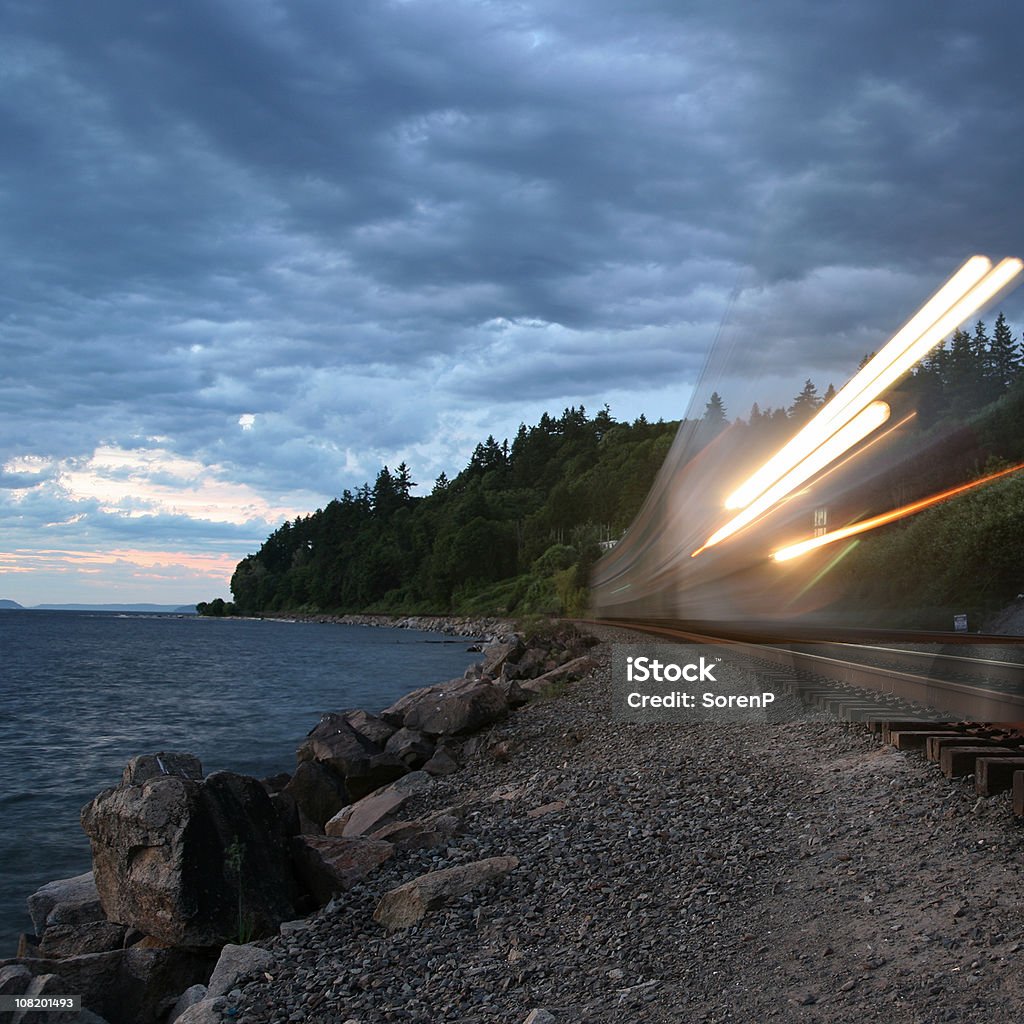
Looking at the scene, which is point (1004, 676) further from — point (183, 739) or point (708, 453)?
point (183, 739)

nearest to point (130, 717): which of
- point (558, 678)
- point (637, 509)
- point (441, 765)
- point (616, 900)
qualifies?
point (558, 678)

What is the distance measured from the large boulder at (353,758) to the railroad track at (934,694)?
6455 mm

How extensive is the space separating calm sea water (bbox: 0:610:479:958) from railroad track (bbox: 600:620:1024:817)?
10.1m

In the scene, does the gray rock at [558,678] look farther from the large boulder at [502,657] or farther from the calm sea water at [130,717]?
the calm sea water at [130,717]

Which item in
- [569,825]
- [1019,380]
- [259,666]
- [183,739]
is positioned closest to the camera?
[569,825]

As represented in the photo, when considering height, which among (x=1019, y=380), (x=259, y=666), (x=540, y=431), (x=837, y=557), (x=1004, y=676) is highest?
(x=540, y=431)

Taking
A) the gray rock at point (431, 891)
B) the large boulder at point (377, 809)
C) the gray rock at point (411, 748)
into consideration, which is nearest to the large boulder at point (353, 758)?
the gray rock at point (411, 748)

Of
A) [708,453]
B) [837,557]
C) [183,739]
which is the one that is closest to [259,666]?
[183,739]

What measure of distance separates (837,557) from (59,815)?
74.2ft

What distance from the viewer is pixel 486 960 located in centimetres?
629

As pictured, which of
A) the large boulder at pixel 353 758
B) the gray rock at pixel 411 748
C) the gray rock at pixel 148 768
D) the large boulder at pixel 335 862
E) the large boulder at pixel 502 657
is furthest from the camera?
the large boulder at pixel 502 657

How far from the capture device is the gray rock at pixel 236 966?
7.06m

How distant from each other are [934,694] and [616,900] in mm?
5927

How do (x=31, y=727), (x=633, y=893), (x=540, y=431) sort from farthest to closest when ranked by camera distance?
1. (x=540, y=431)
2. (x=31, y=727)
3. (x=633, y=893)
